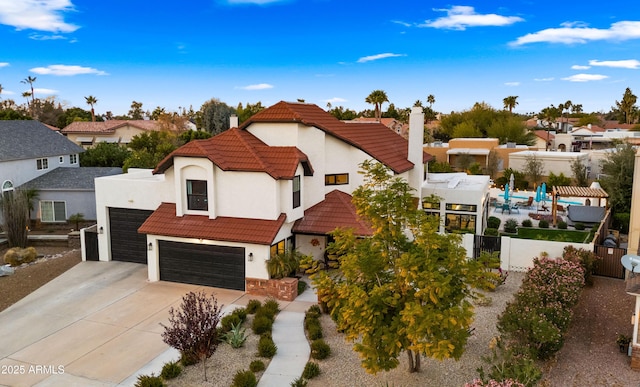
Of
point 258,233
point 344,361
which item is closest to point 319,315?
point 344,361

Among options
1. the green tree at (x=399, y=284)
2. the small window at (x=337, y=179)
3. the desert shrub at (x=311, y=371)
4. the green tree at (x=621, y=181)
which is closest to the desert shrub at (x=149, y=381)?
the desert shrub at (x=311, y=371)

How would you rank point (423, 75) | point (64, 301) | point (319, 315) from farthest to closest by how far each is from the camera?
point (423, 75) < point (64, 301) < point (319, 315)

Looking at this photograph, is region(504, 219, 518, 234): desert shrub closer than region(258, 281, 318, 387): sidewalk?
No

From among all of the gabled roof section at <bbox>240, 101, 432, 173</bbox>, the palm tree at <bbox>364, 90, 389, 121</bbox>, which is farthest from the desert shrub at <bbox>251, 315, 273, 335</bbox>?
the palm tree at <bbox>364, 90, 389, 121</bbox>

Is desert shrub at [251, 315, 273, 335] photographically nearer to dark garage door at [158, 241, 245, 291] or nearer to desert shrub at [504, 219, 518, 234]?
dark garage door at [158, 241, 245, 291]

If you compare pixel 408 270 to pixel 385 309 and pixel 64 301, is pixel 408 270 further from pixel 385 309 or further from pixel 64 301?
pixel 64 301
